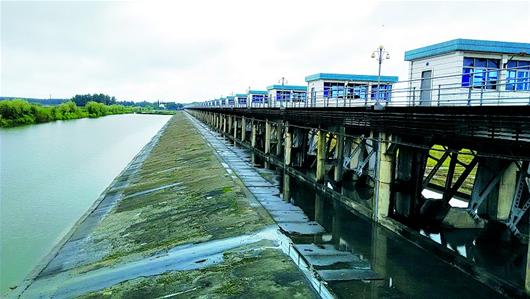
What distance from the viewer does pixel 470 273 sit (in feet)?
29.3

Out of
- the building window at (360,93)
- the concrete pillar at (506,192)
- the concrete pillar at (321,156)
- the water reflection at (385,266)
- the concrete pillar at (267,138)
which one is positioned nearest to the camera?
the water reflection at (385,266)

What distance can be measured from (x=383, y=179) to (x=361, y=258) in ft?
10.7

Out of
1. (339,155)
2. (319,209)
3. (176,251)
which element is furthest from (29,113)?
(176,251)

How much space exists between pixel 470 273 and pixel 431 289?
129cm

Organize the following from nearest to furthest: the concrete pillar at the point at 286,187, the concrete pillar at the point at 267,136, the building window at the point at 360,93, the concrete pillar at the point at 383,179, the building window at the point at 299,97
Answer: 1. the concrete pillar at the point at 383,179
2. the concrete pillar at the point at 286,187
3. the building window at the point at 360,93
4. the concrete pillar at the point at 267,136
5. the building window at the point at 299,97

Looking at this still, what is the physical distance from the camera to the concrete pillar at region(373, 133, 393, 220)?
1249 cm

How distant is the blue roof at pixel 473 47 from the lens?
51.1ft

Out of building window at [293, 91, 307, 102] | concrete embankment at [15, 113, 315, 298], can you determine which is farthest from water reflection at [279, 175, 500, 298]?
building window at [293, 91, 307, 102]

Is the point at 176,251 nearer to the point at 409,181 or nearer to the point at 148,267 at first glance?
the point at 148,267

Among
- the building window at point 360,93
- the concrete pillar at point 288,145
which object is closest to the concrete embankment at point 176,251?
the concrete pillar at point 288,145

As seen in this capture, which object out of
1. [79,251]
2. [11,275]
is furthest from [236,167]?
[11,275]

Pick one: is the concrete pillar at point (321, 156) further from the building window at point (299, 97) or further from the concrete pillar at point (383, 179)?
the building window at point (299, 97)

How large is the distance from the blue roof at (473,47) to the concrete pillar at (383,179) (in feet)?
19.0

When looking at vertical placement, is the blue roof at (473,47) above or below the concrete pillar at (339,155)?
above
